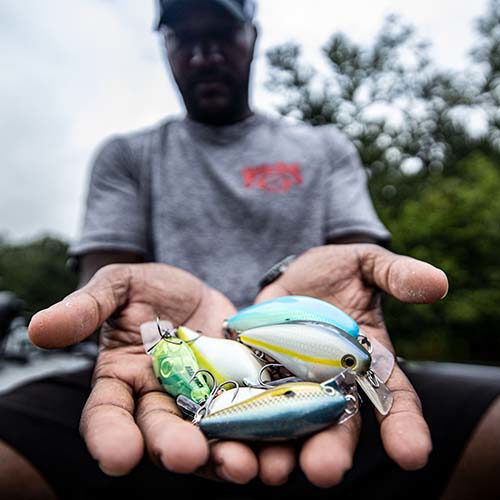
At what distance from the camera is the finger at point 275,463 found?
0.96m

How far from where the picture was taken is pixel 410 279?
1.24 metres

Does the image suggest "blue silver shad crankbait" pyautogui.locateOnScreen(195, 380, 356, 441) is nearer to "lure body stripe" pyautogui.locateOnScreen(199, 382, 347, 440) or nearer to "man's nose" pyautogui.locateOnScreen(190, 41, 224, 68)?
"lure body stripe" pyautogui.locateOnScreen(199, 382, 347, 440)

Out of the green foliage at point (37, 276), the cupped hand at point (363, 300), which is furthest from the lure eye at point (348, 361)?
the green foliage at point (37, 276)

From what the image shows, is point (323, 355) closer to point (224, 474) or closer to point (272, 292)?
point (224, 474)

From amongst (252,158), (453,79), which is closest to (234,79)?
(252,158)

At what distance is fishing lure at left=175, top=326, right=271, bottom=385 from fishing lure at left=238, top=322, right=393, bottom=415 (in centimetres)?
5

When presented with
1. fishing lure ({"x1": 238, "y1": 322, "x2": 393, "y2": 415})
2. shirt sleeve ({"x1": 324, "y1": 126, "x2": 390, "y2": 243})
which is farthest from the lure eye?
shirt sleeve ({"x1": 324, "y1": 126, "x2": 390, "y2": 243})

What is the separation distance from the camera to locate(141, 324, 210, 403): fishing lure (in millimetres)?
1188

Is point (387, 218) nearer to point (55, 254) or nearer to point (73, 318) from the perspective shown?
point (73, 318)

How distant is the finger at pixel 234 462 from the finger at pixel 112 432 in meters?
0.13

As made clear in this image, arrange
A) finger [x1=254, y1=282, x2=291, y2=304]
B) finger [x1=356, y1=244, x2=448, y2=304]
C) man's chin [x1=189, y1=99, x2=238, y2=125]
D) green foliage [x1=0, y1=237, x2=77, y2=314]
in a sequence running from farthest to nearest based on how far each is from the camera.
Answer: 1. green foliage [x1=0, y1=237, x2=77, y2=314]
2. man's chin [x1=189, y1=99, x2=238, y2=125]
3. finger [x1=254, y1=282, x2=291, y2=304]
4. finger [x1=356, y1=244, x2=448, y2=304]

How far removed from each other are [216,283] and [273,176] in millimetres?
509

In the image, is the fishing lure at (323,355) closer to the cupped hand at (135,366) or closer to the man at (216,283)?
the man at (216,283)

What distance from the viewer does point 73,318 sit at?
1122 millimetres
